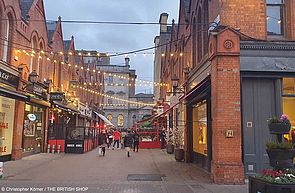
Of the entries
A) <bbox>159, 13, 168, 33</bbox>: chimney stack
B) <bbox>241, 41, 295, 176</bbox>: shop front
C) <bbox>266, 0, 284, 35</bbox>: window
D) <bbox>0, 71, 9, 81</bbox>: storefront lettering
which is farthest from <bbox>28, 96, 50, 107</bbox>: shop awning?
<bbox>159, 13, 168, 33</bbox>: chimney stack

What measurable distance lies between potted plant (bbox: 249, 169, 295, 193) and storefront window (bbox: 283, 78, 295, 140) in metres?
5.28

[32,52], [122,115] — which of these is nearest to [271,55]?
[32,52]

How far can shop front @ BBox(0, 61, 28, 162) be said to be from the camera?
16.2 meters

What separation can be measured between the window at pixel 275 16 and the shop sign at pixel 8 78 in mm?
11889

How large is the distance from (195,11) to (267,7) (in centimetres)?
467

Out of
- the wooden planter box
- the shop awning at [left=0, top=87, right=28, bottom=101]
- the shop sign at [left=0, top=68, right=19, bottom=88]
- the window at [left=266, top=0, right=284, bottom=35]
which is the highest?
the window at [left=266, top=0, right=284, bottom=35]

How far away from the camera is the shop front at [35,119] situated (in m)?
19.5

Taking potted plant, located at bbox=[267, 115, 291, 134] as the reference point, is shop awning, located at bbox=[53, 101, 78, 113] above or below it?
above

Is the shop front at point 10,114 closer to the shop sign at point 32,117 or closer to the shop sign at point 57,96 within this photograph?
the shop sign at point 32,117

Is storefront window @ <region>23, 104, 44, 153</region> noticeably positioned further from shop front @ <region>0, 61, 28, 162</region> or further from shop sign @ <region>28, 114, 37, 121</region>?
shop front @ <region>0, 61, 28, 162</region>

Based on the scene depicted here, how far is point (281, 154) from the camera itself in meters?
6.91

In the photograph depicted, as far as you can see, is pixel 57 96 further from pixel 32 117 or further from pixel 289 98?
pixel 289 98

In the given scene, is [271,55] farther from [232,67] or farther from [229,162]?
[229,162]

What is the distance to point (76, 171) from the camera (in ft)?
45.9
